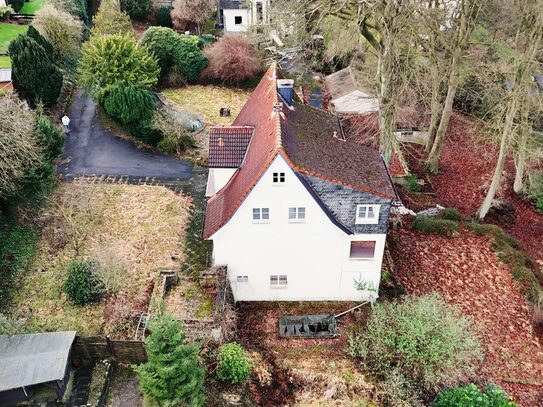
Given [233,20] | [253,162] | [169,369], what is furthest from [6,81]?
[169,369]

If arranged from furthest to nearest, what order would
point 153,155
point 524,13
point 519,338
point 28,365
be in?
point 153,155 → point 524,13 → point 519,338 → point 28,365

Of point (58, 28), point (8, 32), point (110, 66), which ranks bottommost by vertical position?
point (110, 66)

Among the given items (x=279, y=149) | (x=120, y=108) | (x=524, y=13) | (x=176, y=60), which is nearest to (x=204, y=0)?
(x=176, y=60)

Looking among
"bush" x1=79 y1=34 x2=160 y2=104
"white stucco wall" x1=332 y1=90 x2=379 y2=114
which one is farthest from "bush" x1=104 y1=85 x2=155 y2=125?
"white stucco wall" x1=332 y1=90 x2=379 y2=114

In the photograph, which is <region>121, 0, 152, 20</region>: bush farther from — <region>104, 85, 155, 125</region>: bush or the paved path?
<region>104, 85, 155, 125</region>: bush

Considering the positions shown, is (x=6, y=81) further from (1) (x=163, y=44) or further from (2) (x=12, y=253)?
(2) (x=12, y=253)

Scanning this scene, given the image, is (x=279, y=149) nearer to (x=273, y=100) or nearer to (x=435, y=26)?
(x=273, y=100)

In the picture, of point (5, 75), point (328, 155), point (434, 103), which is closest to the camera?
point (328, 155)
